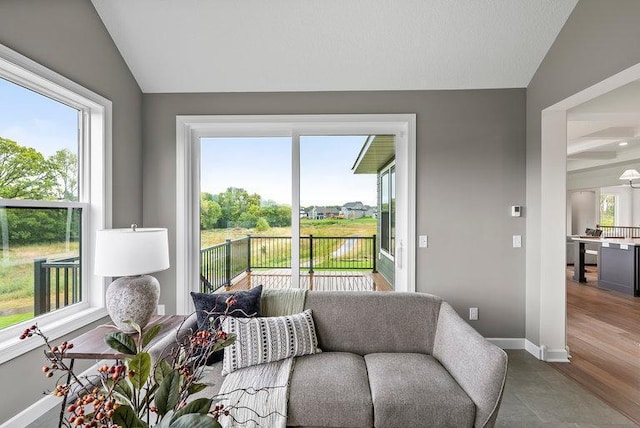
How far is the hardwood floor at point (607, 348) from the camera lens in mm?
2362

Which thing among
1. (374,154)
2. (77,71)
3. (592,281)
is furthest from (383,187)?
(592,281)

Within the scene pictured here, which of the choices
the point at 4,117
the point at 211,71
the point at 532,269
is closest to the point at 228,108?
the point at 211,71

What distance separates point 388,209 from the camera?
322cm

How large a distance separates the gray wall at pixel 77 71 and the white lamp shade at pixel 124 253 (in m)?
0.76

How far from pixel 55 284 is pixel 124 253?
82cm

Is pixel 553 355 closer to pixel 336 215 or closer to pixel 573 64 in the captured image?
pixel 336 215

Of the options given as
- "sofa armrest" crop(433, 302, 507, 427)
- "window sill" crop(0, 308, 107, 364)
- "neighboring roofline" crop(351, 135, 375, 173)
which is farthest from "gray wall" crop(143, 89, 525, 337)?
"window sill" crop(0, 308, 107, 364)

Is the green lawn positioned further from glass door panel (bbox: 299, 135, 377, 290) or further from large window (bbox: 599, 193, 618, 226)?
large window (bbox: 599, 193, 618, 226)

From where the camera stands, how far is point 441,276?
3023 millimetres

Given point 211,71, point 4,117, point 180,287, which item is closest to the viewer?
point 4,117

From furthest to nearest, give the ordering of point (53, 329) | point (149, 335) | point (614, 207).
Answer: point (614, 207)
point (53, 329)
point (149, 335)

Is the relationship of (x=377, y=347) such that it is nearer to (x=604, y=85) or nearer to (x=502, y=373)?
(x=502, y=373)

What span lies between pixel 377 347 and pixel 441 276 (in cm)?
117

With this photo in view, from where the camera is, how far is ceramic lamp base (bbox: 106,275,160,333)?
1.93 metres
